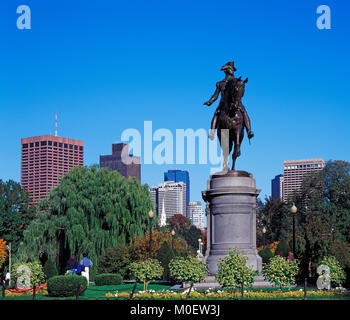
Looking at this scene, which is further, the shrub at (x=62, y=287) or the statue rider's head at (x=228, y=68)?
the statue rider's head at (x=228, y=68)

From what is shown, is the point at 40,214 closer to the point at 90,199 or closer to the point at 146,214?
the point at 90,199

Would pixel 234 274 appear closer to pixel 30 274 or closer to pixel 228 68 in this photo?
pixel 30 274

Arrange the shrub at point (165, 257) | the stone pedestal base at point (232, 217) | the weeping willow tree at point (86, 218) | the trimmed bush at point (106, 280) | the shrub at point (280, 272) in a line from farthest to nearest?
the weeping willow tree at point (86, 218)
the shrub at point (165, 257)
the trimmed bush at point (106, 280)
the stone pedestal base at point (232, 217)
the shrub at point (280, 272)

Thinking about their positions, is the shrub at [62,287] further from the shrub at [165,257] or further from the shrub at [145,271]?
the shrub at [165,257]

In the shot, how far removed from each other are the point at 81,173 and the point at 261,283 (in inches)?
1044

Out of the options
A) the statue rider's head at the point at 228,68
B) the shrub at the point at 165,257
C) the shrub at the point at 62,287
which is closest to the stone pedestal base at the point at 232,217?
the statue rider's head at the point at 228,68

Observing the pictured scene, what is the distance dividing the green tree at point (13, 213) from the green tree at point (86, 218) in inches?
762

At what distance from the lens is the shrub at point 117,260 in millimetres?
41844

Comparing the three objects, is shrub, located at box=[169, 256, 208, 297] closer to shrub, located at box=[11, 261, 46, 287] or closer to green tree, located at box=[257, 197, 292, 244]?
shrub, located at box=[11, 261, 46, 287]

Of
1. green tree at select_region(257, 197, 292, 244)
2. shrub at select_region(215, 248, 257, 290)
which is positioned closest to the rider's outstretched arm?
shrub at select_region(215, 248, 257, 290)

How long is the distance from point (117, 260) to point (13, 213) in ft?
93.0
